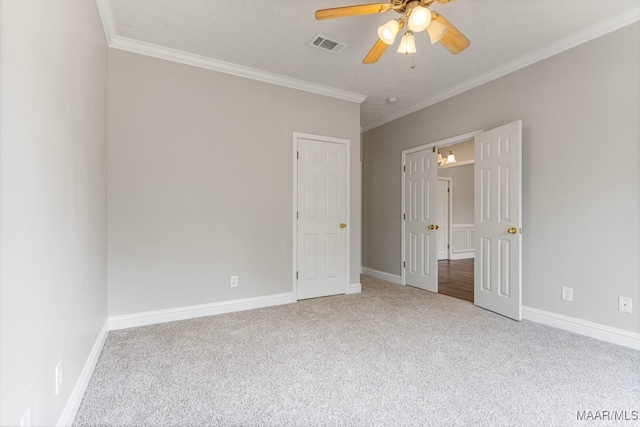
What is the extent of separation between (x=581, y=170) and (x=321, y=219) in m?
2.71

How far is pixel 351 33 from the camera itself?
2.88m

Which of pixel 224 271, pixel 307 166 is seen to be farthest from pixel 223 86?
pixel 224 271

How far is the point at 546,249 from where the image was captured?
315 centimetres

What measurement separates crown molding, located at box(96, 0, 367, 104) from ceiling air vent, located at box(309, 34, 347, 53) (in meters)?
0.80

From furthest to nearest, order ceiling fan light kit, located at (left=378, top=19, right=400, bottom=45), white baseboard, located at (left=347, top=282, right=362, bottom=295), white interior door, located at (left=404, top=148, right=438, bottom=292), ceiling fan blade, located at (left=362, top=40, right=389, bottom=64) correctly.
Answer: white interior door, located at (left=404, top=148, right=438, bottom=292) < white baseboard, located at (left=347, top=282, right=362, bottom=295) < ceiling fan blade, located at (left=362, top=40, right=389, bottom=64) < ceiling fan light kit, located at (left=378, top=19, right=400, bottom=45)

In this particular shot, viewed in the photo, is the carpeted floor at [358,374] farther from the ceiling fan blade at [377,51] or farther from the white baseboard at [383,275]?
the ceiling fan blade at [377,51]

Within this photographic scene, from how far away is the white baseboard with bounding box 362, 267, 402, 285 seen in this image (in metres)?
5.00

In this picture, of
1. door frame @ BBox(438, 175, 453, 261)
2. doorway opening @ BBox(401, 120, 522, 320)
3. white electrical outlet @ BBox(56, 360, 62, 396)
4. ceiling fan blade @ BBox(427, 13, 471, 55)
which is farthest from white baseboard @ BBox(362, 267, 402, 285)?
white electrical outlet @ BBox(56, 360, 62, 396)

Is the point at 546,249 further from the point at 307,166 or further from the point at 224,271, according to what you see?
the point at 224,271

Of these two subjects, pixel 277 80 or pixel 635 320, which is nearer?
pixel 635 320

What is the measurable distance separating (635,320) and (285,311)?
10.1 ft

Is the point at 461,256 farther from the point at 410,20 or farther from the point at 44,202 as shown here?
the point at 44,202

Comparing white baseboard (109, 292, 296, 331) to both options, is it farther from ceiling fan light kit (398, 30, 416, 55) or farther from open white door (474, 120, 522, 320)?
ceiling fan light kit (398, 30, 416, 55)

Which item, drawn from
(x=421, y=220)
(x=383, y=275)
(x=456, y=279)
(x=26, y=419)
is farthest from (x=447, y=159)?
(x=26, y=419)
